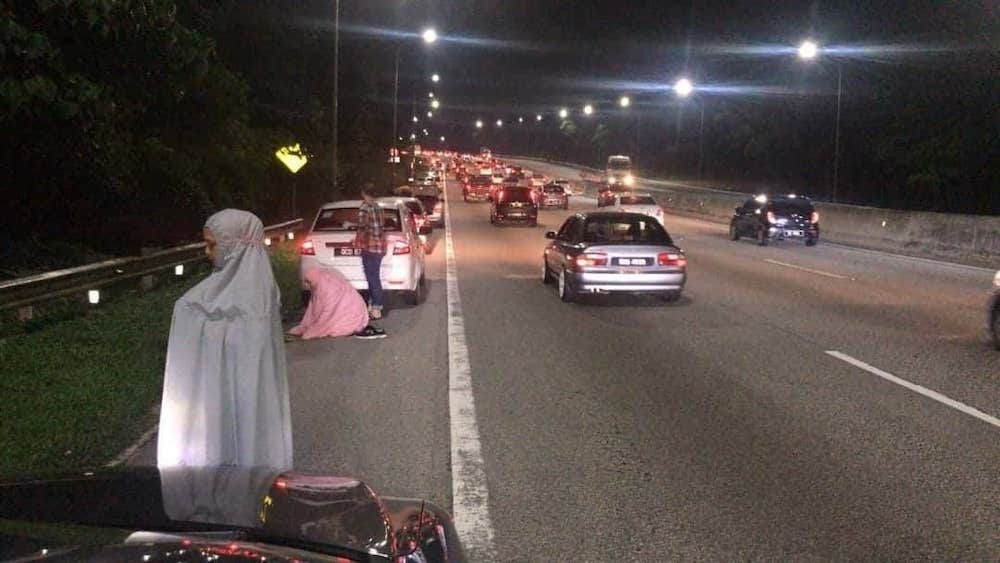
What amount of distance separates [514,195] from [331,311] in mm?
29030

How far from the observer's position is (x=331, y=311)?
13625 mm

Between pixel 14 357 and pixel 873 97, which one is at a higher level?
pixel 873 97

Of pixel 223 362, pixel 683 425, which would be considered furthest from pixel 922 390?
pixel 223 362

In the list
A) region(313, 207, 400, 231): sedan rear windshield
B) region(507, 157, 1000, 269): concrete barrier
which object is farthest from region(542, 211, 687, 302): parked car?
region(507, 157, 1000, 269): concrete barrier

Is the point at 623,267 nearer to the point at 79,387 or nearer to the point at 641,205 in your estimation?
the point at 79,387

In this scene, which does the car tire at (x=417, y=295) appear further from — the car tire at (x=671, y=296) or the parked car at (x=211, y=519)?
the parked car at (x=211, y=519)

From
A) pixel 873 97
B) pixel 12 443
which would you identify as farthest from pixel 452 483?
pixel 873 97

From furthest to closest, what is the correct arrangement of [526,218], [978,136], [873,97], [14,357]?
[873,97] → [978,136] → [526,218] → [14,357]

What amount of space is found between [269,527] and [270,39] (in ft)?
120

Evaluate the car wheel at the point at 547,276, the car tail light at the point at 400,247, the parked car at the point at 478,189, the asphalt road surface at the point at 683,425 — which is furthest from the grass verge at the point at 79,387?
the parked car at the point at 478,189

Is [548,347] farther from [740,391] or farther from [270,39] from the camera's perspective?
[270,39]

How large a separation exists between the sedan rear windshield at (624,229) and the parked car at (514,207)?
2403cm

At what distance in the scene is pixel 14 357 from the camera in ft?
36.0

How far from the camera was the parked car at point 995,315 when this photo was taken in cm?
1277
